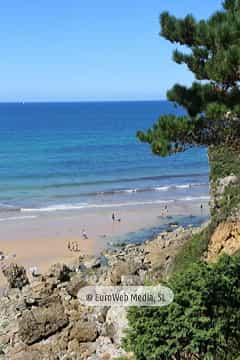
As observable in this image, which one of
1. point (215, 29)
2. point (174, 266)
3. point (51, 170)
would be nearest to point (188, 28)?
point (215, 29)

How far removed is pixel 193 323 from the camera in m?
8.20

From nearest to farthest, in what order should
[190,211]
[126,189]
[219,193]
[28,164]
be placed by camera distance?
1. [219,193]
2. [190,211]
3. [126,189]
4. [28,164]

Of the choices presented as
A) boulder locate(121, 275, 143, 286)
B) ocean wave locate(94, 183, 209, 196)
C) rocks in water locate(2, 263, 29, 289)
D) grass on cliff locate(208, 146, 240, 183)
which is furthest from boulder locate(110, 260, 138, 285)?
ocean wave locate(94, 183, 209, 196)

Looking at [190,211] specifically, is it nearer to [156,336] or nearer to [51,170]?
[51,170]

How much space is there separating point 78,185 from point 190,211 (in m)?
13.3

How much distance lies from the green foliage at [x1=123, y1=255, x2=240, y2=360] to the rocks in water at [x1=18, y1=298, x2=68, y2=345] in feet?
15.9

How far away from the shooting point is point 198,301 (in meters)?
8.32

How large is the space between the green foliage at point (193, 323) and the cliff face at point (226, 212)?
19.7 feet

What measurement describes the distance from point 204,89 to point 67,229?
22.6m

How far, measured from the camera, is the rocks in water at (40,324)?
13.0m

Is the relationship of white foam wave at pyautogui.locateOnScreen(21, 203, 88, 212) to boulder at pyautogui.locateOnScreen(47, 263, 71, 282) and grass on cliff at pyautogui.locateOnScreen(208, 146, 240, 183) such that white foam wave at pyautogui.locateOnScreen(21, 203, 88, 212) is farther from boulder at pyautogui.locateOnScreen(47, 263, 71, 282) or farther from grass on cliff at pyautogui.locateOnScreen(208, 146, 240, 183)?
boulder at pyautogui.locateOnScreen(47, 263, 71, 282)

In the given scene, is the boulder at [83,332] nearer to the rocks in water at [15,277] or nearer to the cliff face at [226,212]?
the cliff face at [226,212]

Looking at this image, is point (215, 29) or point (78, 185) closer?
point (215, 29)

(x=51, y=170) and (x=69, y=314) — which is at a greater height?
(x=51, y=170)
